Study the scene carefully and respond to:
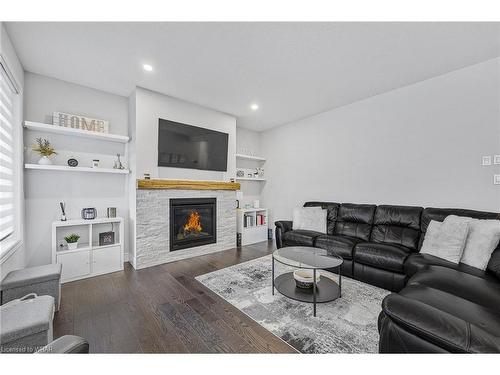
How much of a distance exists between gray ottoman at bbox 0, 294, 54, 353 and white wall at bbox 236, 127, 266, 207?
3.89 metres

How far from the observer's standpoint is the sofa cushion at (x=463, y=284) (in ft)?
4.62

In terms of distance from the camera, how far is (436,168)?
2.81 meters

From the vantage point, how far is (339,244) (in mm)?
2807

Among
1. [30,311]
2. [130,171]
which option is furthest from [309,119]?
[30,311]

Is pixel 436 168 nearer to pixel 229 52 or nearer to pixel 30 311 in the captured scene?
pixel 229 52

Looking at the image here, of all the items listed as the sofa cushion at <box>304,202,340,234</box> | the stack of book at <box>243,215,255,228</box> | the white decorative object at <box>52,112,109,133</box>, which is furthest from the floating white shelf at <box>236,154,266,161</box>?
the white decorative object at <box>52,112,109,133</box>

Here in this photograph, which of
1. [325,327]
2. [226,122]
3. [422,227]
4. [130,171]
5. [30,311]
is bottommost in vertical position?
[325,327]

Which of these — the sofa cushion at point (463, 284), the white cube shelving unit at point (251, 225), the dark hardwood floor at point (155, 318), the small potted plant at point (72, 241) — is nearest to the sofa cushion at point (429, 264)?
the sofa cushion at point (463, 284)

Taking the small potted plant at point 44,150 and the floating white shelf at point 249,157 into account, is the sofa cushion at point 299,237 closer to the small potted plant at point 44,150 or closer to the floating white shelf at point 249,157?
the floating white shelf at point 249,157

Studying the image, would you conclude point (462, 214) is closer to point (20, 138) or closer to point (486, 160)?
point (486, 160)

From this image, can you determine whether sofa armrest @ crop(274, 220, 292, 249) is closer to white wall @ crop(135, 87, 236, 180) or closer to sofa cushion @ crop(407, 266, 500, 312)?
white wall @ crop(135, 87, 236, 180)

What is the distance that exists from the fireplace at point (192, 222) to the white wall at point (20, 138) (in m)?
1.68

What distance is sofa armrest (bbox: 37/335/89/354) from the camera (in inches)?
31.1
